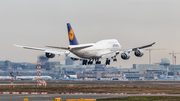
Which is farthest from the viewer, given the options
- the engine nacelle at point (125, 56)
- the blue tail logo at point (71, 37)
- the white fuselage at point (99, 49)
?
the engine nacelle at point (125, 56)

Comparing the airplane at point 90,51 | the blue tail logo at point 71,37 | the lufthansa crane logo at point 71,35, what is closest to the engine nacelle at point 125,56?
the airplane at point 90,51

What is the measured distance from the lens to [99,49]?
90.2 m

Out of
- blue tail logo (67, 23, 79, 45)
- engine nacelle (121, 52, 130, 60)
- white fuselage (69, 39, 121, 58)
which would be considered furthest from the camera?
engine nacelle (121, 52, 130, 60)

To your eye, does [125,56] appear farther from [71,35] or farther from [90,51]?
[71,35]

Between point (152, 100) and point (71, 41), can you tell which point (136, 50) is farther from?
point (152, 100)

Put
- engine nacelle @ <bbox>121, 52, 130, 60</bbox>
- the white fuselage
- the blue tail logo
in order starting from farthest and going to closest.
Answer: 1. engine nacelle @ <bbox>121, 52, 130, 60</bbox>
2. the white fuselage
3. the blue tail logo

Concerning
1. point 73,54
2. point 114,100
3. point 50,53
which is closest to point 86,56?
point 73,54

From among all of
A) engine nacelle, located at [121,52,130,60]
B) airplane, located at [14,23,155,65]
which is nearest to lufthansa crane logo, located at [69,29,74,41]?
airplane, located at [14,23,155,65]

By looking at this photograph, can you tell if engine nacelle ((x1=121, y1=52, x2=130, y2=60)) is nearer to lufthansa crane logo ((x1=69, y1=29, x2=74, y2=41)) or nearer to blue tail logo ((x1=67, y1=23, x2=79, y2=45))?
blue tail logo ((x1=67, y1=23, x2=79, y2=45))

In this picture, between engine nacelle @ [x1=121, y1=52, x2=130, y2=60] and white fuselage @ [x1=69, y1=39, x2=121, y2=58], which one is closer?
white fuselage @ [x1=69, y1=39, x2=121, y2=58]

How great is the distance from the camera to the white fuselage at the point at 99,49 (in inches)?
3346

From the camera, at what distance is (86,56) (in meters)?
87.2

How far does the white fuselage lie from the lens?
8500cm

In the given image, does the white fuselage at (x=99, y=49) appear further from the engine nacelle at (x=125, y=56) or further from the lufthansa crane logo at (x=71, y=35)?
the engine nacelle at (x=125, y=56)
